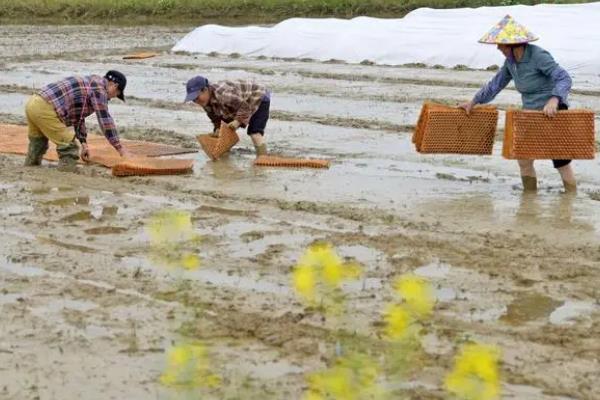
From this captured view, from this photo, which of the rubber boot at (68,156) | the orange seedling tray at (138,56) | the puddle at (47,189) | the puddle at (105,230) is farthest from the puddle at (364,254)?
the orange seedling tray at (138,56)

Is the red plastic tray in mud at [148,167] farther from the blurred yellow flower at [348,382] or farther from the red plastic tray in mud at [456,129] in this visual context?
the blurred yellow flower at [348,382]

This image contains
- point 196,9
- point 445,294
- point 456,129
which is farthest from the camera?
point 196,9

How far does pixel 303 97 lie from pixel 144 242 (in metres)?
7.48

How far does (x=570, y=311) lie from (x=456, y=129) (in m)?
3.21

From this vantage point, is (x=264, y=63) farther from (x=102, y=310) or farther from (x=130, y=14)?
(x=102, y=310)

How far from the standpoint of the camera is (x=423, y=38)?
17.4m

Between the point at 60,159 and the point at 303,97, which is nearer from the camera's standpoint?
the point at 60,159

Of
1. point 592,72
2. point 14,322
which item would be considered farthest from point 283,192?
point 592,72

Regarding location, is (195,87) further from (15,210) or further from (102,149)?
(15,210)

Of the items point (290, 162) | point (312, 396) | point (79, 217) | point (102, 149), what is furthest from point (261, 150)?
point (312, 396)

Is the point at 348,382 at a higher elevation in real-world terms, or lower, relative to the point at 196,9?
higher

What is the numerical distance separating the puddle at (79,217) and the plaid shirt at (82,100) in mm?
1231

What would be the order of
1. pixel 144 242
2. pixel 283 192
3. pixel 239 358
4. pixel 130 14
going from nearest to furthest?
pixel 239 358 < pixel 144 242 < pixel 283 192 < pixel 130 14

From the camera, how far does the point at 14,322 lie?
499 centimetres
